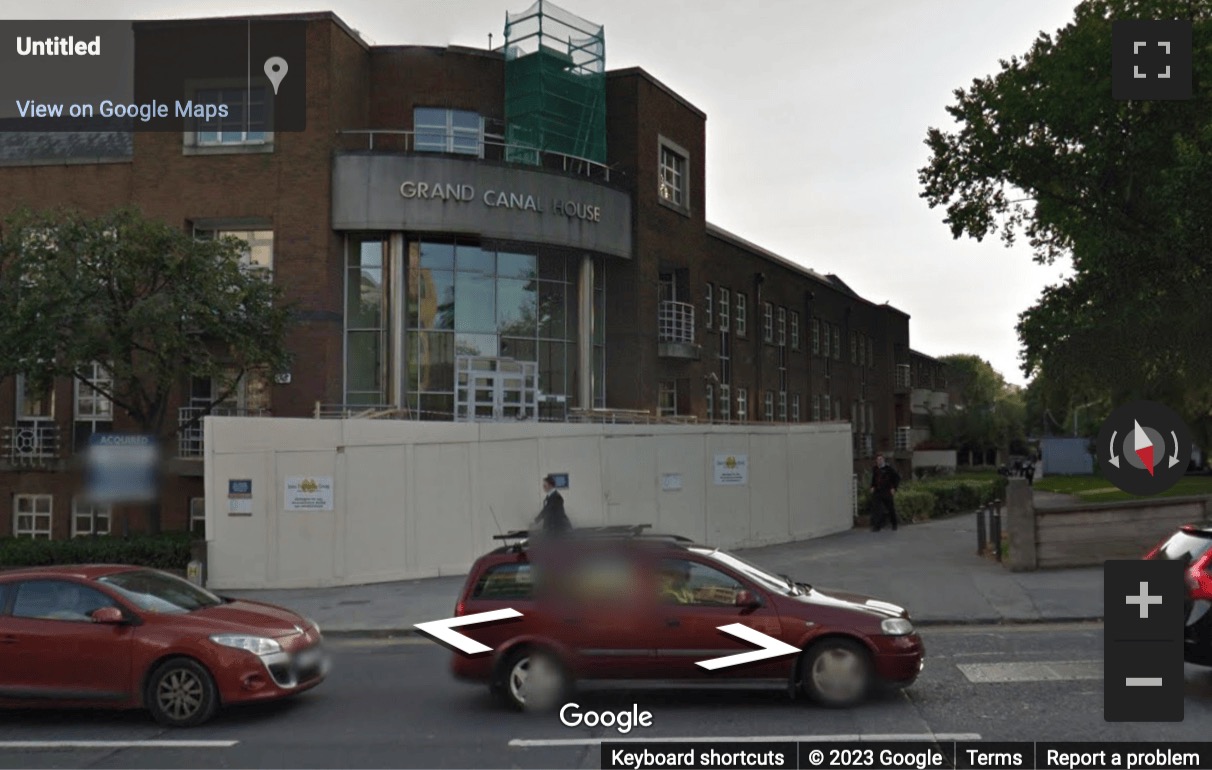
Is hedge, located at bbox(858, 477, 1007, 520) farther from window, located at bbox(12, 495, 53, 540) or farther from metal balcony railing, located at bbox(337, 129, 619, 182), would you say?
window, located at bbox(12, 495, 53, 540)

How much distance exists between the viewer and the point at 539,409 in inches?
1186

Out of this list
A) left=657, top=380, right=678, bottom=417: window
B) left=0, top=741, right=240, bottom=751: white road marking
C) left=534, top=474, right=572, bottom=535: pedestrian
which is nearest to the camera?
left=0, top=741, right=240, bottom=751: white road marking

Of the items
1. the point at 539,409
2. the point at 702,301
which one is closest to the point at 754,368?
the point at 702,301

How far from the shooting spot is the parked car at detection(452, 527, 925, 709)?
9.85 metres

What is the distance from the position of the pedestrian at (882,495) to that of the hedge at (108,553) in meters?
15.3

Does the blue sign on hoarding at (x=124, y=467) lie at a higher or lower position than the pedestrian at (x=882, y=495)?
higher

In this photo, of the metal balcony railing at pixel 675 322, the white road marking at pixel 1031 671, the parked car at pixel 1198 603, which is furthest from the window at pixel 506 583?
the metal balcony railing at pixel 675 322

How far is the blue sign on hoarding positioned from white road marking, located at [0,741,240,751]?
1526 centimetres

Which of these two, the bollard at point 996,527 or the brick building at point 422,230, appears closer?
the bollard at point 996,527

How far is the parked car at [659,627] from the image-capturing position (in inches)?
388

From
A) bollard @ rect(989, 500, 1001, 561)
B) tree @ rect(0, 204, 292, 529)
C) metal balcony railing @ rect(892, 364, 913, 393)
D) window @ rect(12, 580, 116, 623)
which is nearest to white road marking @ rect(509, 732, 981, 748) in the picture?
window @ rect(12, 580, 116, 623)

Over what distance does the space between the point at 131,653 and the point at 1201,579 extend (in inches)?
368

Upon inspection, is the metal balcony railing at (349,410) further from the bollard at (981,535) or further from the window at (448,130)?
the bollard at (981,535)

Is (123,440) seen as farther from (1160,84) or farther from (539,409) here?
(1160,84)
